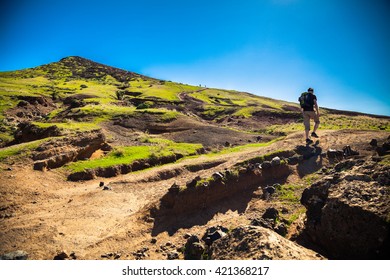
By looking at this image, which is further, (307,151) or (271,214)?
(307,151)

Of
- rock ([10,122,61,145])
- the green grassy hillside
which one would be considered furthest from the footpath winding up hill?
the green grassy hillside

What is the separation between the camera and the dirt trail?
35.0 ft

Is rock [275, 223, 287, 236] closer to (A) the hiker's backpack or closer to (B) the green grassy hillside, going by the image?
(A) the hiker's backpack

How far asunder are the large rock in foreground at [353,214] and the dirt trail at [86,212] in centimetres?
382

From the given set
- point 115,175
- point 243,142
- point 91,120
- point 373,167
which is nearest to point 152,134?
point 91,120

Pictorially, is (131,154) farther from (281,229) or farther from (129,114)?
(129,114)

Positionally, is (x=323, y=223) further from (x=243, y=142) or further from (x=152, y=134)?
(x=152, y=134)

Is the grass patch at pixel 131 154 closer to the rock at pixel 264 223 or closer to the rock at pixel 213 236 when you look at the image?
the rock at pixel 213 236

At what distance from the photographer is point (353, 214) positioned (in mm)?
6973

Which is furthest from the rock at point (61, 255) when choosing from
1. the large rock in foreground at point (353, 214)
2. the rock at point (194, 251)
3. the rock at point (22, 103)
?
the rock at point (22, 103)

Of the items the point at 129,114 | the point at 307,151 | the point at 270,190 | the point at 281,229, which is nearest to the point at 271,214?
the point at 281,229

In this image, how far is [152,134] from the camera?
37.2 m

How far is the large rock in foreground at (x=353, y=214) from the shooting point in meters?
6.32

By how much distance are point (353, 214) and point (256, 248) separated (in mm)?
2708
